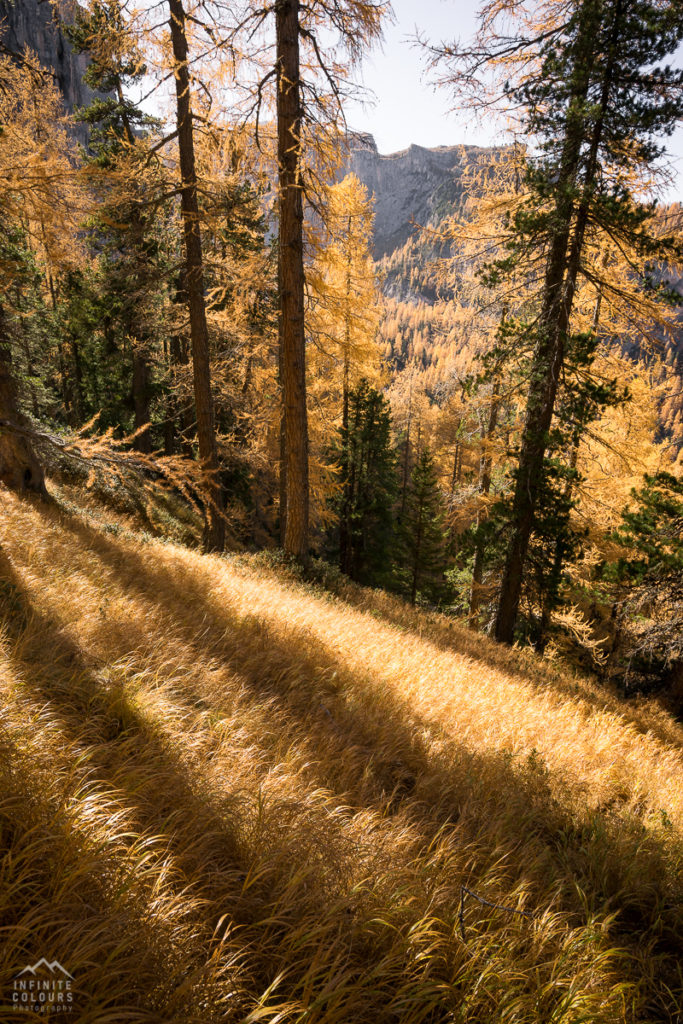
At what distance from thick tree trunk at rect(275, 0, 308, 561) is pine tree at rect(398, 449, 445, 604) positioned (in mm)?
12311

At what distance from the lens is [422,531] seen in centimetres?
2175

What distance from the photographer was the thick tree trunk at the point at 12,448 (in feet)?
21.6

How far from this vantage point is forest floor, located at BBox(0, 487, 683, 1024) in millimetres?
1561

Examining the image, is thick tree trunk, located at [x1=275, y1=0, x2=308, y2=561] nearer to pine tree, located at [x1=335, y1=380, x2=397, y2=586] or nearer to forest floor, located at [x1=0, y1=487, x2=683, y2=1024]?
forest floor, located at [x1=0, y1=487, x2=683, y2=1024]

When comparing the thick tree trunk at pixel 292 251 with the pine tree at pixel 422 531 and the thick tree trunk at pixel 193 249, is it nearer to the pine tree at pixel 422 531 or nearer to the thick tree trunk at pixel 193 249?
the thick tree trunk at pixel 193 249

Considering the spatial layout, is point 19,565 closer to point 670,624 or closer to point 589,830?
point 589,830

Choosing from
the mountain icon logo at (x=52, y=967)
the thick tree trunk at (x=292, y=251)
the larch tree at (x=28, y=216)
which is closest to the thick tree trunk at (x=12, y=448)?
the larch tree at (x=28, y=216)

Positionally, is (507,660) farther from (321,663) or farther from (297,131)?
(297,131)

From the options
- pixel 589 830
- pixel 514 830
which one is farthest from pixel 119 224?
pixel 589 830

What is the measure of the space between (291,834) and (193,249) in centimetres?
912

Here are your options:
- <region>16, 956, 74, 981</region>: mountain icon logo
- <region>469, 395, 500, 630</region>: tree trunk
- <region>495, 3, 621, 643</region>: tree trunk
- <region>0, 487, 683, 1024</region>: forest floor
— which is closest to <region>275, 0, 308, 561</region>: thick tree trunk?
<region>0, 487, 683, 1024</region>: forest floor

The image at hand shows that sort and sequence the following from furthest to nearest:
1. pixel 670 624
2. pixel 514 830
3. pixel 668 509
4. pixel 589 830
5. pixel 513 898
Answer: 1. pixel 670 624
2. pixel 668 509
3. pixel 589 830
4. pixel 514 830
5. pixel 513 898

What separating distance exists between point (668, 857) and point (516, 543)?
617 cm

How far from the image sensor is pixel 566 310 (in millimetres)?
7836
